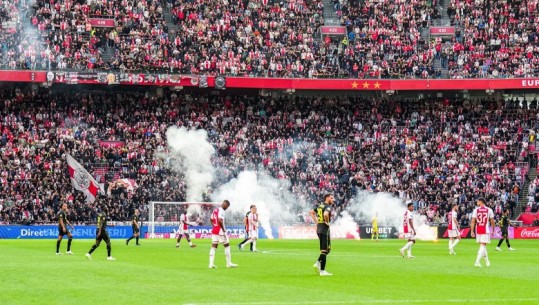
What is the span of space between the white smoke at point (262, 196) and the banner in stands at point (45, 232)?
8.18 meters

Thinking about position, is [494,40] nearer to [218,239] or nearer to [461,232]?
[461,232]

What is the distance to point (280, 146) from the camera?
76.1 m

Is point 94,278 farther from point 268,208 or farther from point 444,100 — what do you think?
point 444,100

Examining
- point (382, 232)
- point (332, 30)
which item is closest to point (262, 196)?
point (382, 232)

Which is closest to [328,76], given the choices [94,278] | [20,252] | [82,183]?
[82,183]

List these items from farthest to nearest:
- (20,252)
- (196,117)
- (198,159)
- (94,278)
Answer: (196,117), (198,159), (20,252), (94,278)

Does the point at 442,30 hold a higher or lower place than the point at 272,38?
higher

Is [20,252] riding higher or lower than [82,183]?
lower

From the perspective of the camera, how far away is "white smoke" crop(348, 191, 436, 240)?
71.8 m

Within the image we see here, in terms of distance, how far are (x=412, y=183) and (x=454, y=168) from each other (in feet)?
12.2

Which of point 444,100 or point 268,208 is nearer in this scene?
point 268,208

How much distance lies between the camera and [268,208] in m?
71.2

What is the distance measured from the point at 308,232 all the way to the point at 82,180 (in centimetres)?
1649

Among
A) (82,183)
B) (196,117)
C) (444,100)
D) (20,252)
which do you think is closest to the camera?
(20,252)
